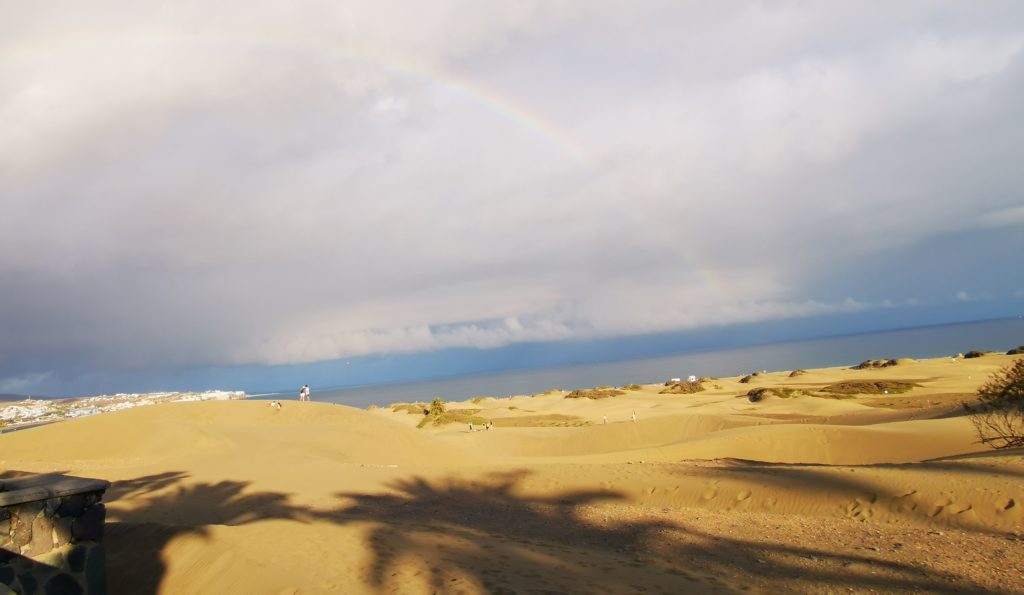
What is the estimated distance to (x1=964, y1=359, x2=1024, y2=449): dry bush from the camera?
15.5 metres

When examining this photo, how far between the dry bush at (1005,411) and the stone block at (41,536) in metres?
18.8

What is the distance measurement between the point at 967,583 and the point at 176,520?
12156 millimetres

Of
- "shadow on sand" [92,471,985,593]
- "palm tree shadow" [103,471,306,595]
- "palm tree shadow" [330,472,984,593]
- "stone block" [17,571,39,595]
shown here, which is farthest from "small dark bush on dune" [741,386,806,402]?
"stone block" [17,571,39,595]

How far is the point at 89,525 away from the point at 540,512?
27.7ft

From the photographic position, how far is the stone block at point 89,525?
6.68m

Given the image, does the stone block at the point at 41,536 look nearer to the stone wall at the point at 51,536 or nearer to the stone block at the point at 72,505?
the stone wall at the point at 51,536

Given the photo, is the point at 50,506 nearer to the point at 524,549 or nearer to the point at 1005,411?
the point at 524,549

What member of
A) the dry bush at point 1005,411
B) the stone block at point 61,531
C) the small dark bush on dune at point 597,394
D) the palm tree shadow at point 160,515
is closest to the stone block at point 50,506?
the stone block at point 61,531

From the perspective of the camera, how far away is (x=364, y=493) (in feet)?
48.0

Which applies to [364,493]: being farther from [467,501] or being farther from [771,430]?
[771,430]

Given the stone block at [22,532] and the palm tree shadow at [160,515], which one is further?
the palm tree shadow at [160,515]

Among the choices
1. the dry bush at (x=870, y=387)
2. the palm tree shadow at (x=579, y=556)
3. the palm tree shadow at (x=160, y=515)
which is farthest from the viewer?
the dry bush at (x=870, y=387)

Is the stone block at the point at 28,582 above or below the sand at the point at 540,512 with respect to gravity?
above

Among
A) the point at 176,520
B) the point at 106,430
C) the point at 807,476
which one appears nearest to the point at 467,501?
the point at 176,520
